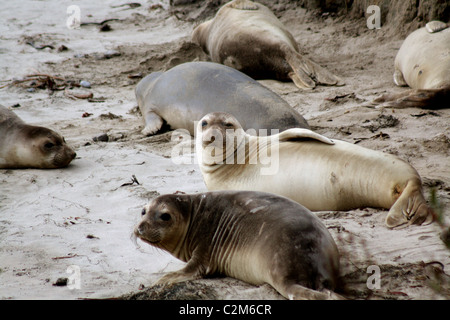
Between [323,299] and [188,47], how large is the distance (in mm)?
7017

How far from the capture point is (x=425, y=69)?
6.15 m

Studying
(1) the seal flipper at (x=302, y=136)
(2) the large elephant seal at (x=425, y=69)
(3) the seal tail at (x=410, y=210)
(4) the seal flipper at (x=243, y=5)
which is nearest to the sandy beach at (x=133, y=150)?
(3) the seal tail at (x=410, y=210)

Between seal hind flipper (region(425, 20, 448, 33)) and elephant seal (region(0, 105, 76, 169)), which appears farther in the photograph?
seal hind flipper (region(425, 20, 448, 33))

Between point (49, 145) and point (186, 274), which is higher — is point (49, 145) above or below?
below

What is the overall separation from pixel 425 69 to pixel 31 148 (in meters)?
3.97

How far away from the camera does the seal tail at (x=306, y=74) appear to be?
680 cm

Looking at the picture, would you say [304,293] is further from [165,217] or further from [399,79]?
[399,79]

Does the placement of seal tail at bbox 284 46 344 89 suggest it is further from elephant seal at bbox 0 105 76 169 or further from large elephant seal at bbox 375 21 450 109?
elephant seal at bbox 0 105 76 169

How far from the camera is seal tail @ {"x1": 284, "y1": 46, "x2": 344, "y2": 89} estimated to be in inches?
268

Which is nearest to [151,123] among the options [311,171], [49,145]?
[49,145]

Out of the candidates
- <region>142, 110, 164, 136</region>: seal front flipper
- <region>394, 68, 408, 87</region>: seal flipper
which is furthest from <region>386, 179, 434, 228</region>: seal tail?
<region>394, 68, 408, 87</region>: seal flipper

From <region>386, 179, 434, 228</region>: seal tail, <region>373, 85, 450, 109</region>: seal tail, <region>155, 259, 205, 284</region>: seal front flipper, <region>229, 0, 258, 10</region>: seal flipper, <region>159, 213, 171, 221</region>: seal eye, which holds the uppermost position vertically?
<region>229, 0, 258, 10</region>: seal flipper

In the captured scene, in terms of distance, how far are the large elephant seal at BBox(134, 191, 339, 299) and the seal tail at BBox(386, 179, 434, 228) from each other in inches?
25.9

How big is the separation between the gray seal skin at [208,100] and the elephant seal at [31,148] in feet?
3.36
